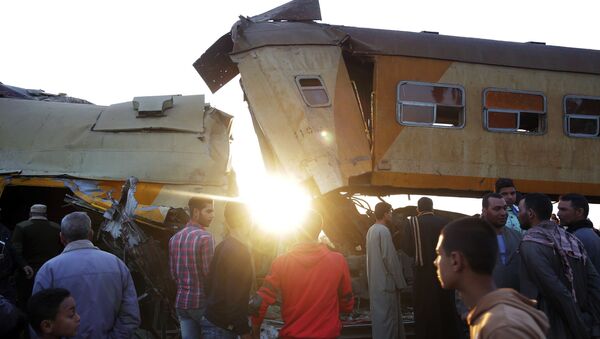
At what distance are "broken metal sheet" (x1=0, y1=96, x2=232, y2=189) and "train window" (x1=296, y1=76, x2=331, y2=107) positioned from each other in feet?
6.59

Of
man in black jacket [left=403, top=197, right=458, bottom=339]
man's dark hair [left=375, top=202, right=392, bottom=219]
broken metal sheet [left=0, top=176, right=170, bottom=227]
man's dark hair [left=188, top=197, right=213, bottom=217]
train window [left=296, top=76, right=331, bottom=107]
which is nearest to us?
man's dark hair [left=188, top=197, right=213, bottom=217]

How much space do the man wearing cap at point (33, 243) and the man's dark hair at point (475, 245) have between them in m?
7.15

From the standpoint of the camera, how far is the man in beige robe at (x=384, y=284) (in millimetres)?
7855

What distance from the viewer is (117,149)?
1079cm

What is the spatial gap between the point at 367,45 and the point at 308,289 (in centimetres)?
583

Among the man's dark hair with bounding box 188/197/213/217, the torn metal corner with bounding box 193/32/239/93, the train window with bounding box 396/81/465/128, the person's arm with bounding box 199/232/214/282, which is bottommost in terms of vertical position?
the person's arm with bounding box 199/232/214/282

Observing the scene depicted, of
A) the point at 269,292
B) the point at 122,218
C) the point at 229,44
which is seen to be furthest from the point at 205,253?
the point at 229,44

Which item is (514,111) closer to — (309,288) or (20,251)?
(309,288)

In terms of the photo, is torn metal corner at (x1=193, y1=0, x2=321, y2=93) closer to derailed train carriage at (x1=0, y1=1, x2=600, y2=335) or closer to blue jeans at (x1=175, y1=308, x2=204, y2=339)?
derailed train carriage at (x1=0, y1=1, x2=600, y2=335)

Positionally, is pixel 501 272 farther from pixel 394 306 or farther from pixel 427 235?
pixel 394 306

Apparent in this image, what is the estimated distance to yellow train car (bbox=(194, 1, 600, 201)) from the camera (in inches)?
377

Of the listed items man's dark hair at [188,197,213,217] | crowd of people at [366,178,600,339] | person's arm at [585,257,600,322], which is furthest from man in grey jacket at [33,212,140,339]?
person's arm at [585,257,600,322]

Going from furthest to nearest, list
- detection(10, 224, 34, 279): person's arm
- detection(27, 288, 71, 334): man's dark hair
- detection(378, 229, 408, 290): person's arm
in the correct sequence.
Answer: detection(10, 224, 34, 279): person's arm, detection(378, 229, 408, 290): person's arm, detection(27, 288, 71, 334): man's dark hair

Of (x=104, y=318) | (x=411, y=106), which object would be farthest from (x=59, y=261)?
(x=411, y=106)
